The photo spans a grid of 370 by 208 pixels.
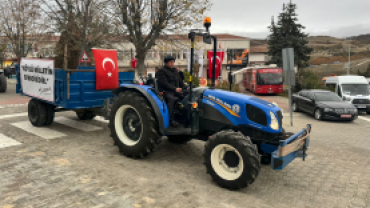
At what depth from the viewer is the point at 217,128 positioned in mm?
5055

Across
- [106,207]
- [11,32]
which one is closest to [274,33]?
[11,32]

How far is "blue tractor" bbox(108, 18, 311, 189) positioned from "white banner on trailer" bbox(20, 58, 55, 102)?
7.55 ft

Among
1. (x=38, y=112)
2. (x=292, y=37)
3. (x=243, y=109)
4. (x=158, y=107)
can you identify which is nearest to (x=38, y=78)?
(x=38, y=112)

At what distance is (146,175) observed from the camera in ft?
15.9

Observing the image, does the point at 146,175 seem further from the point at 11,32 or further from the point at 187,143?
the point at 11,32

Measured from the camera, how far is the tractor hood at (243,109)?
14.9ft

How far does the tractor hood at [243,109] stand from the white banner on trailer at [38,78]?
445cm

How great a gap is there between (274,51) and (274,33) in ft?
8.99

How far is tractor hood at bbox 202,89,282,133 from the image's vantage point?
4.54m

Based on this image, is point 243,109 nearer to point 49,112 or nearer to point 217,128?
point 217,128

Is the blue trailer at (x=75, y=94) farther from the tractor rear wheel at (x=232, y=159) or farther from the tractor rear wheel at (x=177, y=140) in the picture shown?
the tractor rear wheel at (x=232, y=159)

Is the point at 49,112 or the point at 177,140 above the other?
the point at 49,112

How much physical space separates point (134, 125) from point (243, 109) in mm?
2283

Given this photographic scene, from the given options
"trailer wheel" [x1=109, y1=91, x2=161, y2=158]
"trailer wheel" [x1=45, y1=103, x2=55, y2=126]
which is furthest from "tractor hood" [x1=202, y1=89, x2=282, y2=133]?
"trailer wheel" [x1=45, y1=103, x2=55, y2=126]
